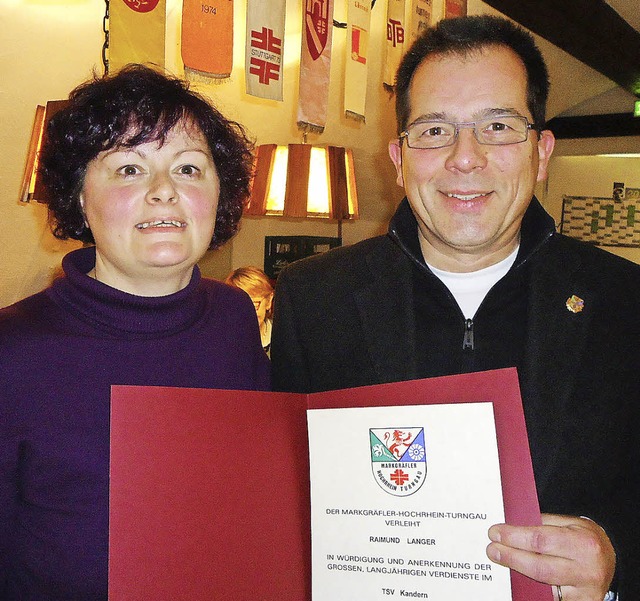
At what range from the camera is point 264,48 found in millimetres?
3029

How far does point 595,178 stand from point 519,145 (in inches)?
392

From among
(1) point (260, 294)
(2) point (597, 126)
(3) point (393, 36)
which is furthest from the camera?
(2) point (597, 126)

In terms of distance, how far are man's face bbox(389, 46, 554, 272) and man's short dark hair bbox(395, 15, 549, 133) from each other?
23 mm

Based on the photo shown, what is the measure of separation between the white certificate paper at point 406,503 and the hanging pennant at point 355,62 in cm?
240

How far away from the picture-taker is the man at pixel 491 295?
1534 millimetres

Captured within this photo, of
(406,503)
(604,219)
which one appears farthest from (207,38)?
(604,219)

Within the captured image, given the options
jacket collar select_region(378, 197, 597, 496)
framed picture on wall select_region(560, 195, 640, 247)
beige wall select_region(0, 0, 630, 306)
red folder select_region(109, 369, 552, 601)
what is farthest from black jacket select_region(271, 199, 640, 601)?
framed picture on wall select_region(560, 195, 640, 247)

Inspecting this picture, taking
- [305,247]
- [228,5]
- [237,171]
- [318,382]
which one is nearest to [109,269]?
[237,171]

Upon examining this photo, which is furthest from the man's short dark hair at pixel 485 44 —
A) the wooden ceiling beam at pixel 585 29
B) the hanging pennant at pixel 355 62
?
the wooden ceiling beam at pixel 585 29

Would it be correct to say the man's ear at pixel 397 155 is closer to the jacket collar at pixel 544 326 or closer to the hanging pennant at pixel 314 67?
the jacket collar at pixel 544 326

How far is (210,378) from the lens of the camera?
156 cm

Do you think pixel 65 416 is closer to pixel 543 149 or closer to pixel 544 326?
pixel 544 326

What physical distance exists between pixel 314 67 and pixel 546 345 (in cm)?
207

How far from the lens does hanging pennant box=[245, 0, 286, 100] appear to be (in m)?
2.96
